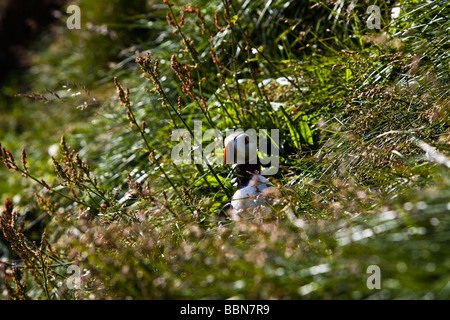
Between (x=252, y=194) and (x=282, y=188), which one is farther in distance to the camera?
(x=252, y=194)

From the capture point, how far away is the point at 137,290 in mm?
1378

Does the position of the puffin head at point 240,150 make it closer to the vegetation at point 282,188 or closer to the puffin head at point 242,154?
the puffin head at point 242,154

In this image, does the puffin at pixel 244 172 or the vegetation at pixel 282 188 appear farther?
the puffin at pixel 244 172

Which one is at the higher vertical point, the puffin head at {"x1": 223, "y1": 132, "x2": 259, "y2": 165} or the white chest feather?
the puffin head at {"x1": 223, "y1": 132, "x2": 259, "y2": 165}

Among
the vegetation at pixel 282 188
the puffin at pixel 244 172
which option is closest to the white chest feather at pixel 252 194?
the puffin at pixel 244 172

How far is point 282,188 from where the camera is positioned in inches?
67.8

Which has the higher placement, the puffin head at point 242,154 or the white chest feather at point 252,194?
the puffin head at point 242,154

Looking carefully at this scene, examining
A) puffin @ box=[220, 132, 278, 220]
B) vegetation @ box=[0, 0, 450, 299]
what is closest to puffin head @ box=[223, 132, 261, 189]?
puffin @ box=[220, 132, 278, 220]

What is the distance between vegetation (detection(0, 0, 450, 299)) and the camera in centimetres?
114

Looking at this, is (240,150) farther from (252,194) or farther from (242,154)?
(252,194)

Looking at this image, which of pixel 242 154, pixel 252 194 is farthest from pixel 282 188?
pixel 242 154

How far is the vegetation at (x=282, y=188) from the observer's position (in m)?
1.14

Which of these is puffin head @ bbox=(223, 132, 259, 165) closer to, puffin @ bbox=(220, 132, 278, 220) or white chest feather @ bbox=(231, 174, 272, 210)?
puffin @ bbox=(220, 132, 278, 220)
